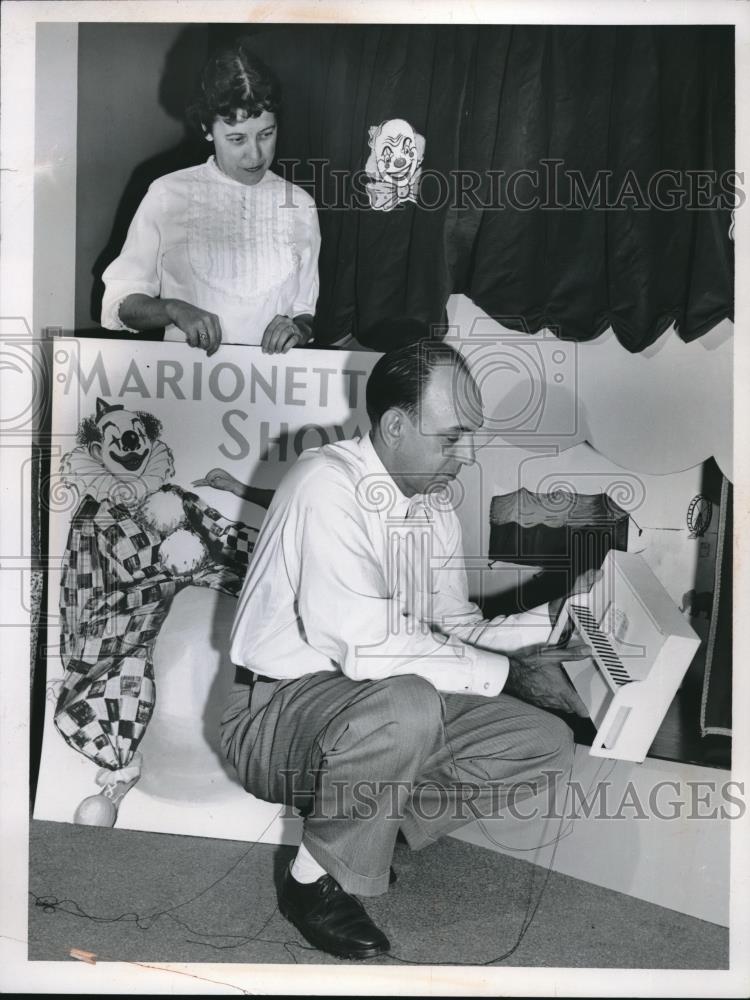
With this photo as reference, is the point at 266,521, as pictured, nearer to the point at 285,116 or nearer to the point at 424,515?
the point at 424,515

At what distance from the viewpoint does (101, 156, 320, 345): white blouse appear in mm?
2533

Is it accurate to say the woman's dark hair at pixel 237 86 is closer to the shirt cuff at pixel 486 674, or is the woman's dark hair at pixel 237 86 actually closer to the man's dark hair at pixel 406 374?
the man's dark hair at pixel 406 374

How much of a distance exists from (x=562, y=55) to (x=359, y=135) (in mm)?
562

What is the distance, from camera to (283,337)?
2539 millimetres

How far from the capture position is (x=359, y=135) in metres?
2.53

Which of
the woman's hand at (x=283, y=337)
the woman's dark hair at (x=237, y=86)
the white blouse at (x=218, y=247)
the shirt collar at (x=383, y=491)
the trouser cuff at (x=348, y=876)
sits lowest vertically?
the trouser cuff at (x=348, y=876)

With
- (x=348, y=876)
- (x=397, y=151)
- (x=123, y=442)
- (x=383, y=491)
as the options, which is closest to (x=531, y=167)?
(x=397, y=151)

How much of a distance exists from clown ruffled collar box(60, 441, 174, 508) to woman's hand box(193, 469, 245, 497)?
0.09 metres

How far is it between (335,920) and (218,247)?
1751mm

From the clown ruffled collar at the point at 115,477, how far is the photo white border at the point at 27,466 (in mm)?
131

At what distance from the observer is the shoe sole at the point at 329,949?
246 cm

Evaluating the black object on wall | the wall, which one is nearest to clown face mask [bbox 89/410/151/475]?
the wall

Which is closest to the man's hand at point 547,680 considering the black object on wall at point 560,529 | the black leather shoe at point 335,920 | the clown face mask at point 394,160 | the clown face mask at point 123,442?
the black object on wall at point 560,529

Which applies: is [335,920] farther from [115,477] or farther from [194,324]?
[194,324]
